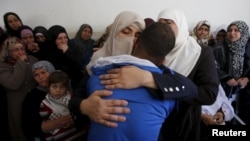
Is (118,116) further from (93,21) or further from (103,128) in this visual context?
(93,21)

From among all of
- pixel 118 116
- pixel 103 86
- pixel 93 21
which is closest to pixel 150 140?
pixel 118 116

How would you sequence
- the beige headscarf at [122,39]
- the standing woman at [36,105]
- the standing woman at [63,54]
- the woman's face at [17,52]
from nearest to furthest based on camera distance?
the beige headscarf at [122,39], the standing woman at [36,105], the woman's face at [17,52], the standing woman at [63,54]

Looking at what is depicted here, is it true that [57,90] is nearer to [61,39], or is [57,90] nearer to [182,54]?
[182,54]

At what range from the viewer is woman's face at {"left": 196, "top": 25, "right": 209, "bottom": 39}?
10.6ft

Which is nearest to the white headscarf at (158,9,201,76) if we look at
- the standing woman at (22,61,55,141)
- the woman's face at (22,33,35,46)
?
the standing woman at (22,61,55,141)

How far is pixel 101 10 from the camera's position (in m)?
3.46

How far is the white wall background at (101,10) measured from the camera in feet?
11.1

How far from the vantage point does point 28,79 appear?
2143mm

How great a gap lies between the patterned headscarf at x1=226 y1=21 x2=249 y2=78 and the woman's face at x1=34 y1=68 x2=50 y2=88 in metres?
1.96

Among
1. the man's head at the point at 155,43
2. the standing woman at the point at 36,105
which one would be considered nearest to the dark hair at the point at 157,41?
the man's head at the point at 155,43

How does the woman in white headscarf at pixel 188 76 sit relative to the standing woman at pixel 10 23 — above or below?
below

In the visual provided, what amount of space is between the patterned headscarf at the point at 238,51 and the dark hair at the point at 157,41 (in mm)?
1993

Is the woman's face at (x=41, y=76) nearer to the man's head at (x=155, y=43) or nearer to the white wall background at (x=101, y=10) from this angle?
the man's head at (x=155, y=43)

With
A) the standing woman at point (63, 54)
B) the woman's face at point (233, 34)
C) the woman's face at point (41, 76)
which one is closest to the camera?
the woman's face at point (41, 76)
